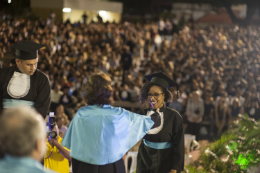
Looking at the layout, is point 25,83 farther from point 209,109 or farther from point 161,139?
point 209,109

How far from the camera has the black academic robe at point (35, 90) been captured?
3.53m

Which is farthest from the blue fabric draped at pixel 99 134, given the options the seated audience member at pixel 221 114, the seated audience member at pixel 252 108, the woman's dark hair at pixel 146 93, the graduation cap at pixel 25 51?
the seated audience member at pixel 252 108

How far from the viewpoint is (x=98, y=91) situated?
8.79 ft

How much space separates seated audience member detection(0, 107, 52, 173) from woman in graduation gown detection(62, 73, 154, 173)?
3.84 feet

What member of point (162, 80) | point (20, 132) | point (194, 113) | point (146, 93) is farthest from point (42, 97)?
point (194, 113)

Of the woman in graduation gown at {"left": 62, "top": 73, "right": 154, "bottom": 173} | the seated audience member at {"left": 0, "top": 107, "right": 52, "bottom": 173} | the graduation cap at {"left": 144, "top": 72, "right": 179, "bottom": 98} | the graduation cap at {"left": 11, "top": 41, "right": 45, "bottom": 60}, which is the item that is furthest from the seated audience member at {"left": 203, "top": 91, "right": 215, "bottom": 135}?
the seated audience member at {"left": 0, "top": 107, "right": 52, "bottom": 173}

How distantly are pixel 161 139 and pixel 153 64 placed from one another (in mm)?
8439

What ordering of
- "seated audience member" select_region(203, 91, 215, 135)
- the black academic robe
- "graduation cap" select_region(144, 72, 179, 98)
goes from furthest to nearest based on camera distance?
"seated audience member" select_region(203, 91, 215, 135)
the black academic robe
"graduation cap" select_region(144, 72, 179, 98)

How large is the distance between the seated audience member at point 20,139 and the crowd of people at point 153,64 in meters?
3.88

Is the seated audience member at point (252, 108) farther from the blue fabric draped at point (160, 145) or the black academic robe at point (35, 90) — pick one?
the black academic robe at point (35, 90)

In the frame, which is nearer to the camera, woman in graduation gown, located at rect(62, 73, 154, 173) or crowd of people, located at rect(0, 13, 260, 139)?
woman in graduation gown, located at rect(62, 73, 154, 173)

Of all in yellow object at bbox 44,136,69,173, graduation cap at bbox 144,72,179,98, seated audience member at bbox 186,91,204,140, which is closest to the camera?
graduation cap at bbox 144,72,179,98

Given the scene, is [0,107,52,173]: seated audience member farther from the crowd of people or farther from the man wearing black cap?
the crowd of people

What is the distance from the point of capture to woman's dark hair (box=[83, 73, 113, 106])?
2682mm
